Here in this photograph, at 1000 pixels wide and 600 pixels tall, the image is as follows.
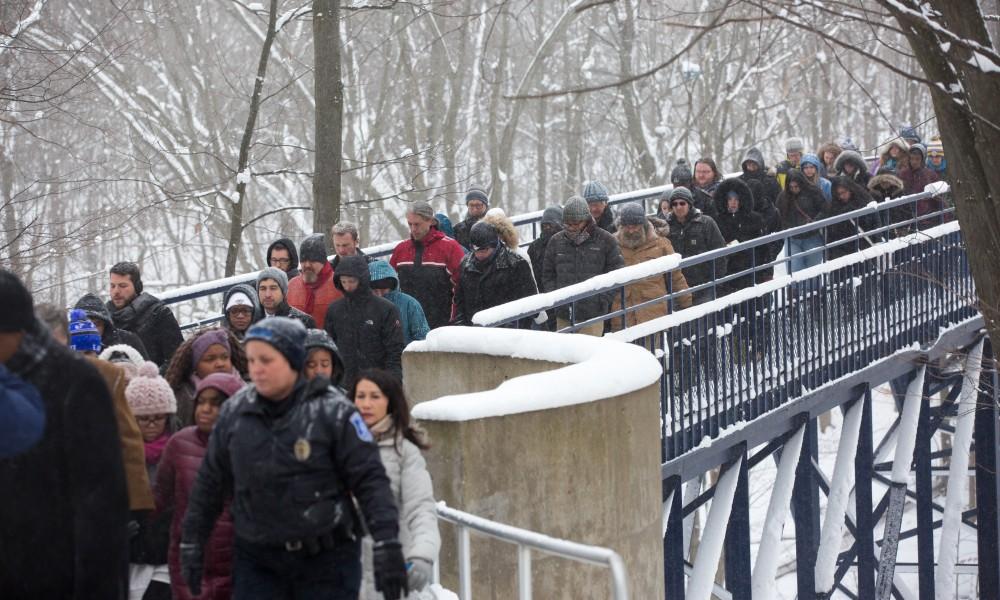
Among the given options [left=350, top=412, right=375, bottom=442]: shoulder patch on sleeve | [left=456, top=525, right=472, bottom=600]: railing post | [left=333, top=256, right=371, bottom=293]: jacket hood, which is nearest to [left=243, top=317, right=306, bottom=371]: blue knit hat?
[left=350, top=412, right=375, bottom=442]: shoulder patch on sleeve

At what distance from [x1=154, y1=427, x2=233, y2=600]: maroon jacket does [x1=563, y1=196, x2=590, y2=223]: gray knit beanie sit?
201 inches

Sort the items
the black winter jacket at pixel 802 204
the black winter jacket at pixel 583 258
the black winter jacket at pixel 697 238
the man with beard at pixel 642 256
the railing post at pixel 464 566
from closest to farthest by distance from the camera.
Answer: the railing post at pixel 464 566, the black winter jacket at pixel 583 258, the man with beard at pixel 642 256, the black winter jacket at pixel 697 238, the black winter jacket at pixel 802 204

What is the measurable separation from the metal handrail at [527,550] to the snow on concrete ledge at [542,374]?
0.89m

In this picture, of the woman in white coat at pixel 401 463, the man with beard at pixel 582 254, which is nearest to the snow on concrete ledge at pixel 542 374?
the woman in white coat at pixel 401 463

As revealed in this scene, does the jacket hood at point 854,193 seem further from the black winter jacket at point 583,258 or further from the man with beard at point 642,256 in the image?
the black winter jacket at point 583,258

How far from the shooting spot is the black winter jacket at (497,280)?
29.5ft

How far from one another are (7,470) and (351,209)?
82.7 ft

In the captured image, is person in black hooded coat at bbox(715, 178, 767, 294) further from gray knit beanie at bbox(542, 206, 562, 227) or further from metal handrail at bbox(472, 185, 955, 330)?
gray knit beanie at bbox(542, 206, 562, 227)

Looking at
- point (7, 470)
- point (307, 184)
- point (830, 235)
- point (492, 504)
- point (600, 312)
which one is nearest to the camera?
point (7, 470)

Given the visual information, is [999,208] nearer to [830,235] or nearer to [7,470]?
[7,470]

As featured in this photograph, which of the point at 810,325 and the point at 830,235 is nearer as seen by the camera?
the point at 810,325

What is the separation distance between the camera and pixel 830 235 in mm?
13008

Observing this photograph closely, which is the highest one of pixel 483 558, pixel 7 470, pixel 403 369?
pixel 7 470

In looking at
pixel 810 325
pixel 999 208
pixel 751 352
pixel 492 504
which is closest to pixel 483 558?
pixel 492 504
